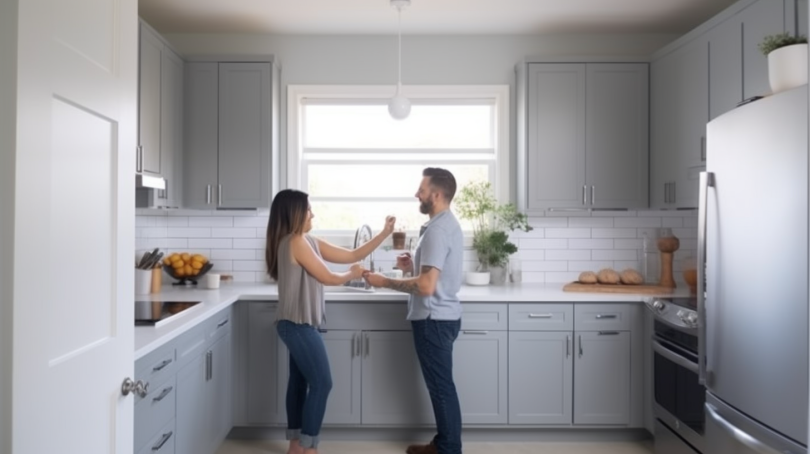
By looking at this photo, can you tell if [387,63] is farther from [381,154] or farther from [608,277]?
[608,277]

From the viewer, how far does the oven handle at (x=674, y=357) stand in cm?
265

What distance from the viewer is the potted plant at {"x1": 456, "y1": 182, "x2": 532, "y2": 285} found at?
12.3 feet

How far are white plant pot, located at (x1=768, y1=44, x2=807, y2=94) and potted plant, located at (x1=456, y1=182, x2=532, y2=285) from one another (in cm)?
194

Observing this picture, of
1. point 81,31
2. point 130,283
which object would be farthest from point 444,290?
point 81,31

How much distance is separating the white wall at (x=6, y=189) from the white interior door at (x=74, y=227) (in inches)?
0.5

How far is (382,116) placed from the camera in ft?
13.3

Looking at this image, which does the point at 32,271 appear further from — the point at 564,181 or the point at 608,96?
the point at 608,96

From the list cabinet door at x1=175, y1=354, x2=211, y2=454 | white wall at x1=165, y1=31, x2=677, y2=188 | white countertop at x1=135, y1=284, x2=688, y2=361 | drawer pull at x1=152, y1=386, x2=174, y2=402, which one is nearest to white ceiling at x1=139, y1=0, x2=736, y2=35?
white wall at x1=165, y1=31, x2=677, y2=188

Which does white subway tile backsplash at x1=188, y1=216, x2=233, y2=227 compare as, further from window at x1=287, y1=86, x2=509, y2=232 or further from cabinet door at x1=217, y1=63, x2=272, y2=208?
window at x1=287, y1=86, x2=509, y2=232

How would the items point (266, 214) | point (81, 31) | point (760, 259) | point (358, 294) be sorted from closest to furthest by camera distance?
1. point (81, 31)
2. point (760, 259)
3. point (358, 294)
4. point (266, 214)

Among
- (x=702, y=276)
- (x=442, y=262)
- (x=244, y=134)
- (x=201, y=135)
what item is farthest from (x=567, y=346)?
(x=201, y=135)

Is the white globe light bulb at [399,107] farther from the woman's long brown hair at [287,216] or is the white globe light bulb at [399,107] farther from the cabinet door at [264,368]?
the cabinet door at [264,368]

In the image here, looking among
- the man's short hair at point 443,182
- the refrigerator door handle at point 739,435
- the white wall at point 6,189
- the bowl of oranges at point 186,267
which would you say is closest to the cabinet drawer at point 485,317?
the man's short hair at point 443,182

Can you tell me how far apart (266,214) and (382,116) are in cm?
110
